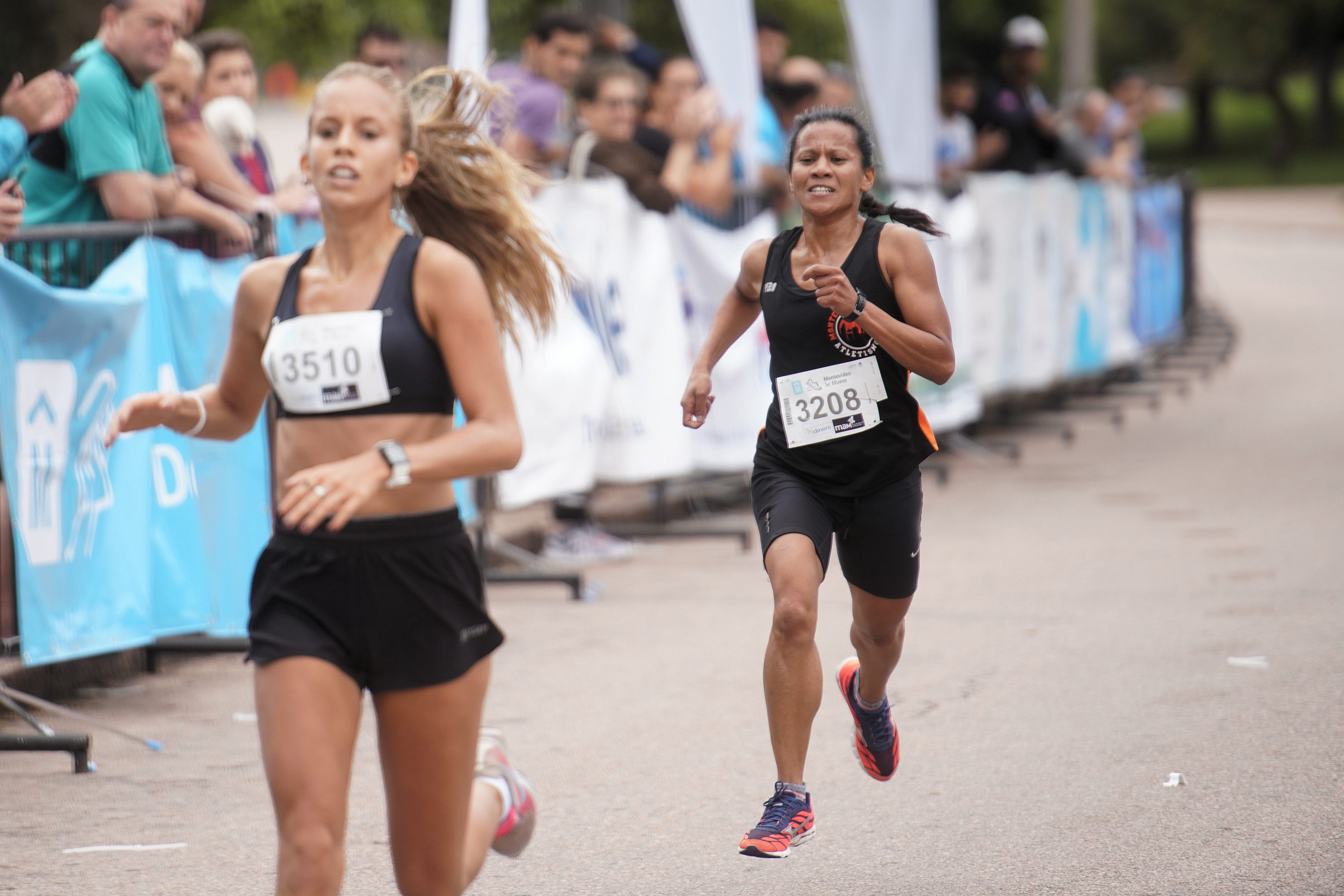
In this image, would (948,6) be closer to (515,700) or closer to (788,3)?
(788,3)

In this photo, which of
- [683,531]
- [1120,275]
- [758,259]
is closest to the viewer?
[758,259]

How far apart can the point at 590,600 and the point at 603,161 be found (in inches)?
93.2

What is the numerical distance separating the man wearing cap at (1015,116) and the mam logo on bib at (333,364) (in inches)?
469

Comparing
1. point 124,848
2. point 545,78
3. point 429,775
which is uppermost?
point 545,78

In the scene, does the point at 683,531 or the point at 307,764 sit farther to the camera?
the point at 683,531

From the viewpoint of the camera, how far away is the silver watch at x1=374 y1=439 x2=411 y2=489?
3264 millimetres

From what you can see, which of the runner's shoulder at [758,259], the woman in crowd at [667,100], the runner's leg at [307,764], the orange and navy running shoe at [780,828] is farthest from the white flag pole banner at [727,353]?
the runner's leg at [307,764]

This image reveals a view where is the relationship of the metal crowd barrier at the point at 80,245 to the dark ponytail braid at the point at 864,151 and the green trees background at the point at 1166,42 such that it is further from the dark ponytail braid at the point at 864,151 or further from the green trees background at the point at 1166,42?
the green trees background at the point at 1166,42

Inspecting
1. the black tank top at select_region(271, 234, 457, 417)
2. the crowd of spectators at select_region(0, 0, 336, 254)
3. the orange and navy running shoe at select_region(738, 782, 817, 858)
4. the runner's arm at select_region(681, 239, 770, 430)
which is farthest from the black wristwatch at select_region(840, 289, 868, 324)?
the crowd of spectators at select_region(0, 0, 336, 254)

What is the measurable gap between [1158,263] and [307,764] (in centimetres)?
1639

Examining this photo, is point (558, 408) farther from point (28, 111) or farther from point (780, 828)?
point (780, 828)

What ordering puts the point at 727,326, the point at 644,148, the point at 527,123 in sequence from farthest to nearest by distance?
the point at 644,148 → the point at 527,123 → the point at 727,326

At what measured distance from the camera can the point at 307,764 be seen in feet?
10.9

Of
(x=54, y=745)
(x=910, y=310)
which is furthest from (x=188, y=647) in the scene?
(x=910, y=310)
